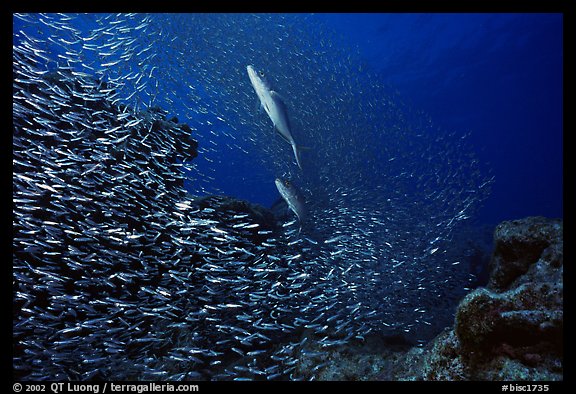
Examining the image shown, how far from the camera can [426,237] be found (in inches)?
441

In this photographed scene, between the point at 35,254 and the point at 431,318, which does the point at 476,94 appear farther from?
the point at 35,254

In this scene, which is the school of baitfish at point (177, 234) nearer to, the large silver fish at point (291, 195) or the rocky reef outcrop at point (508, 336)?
the large silver fish at point (291, 195)

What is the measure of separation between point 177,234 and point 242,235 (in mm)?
2093

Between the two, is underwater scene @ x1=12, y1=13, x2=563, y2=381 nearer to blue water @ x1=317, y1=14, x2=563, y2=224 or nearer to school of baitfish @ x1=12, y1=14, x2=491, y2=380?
school of baitfish @ x1=12, y1=14, x2=491, y2=380

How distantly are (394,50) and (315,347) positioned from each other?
107ft

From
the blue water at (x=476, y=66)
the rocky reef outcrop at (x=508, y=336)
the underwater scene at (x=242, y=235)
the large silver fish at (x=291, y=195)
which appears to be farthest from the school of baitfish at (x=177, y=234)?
the blue water at (x=476, y=66)

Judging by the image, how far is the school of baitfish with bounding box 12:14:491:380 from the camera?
17.1 ft

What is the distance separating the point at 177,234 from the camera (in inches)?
264

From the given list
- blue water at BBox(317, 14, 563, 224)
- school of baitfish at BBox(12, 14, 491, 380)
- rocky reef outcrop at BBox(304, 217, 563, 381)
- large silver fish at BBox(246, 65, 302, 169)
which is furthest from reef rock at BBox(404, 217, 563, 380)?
blue water at BBox(317, 14, 563, 224)

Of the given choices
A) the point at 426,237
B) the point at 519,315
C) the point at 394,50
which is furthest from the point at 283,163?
the point at 394,50

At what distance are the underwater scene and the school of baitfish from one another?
0.07 meters

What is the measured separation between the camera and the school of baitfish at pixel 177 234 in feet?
17.1

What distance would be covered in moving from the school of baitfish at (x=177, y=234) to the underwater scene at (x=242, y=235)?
67 millimetres
